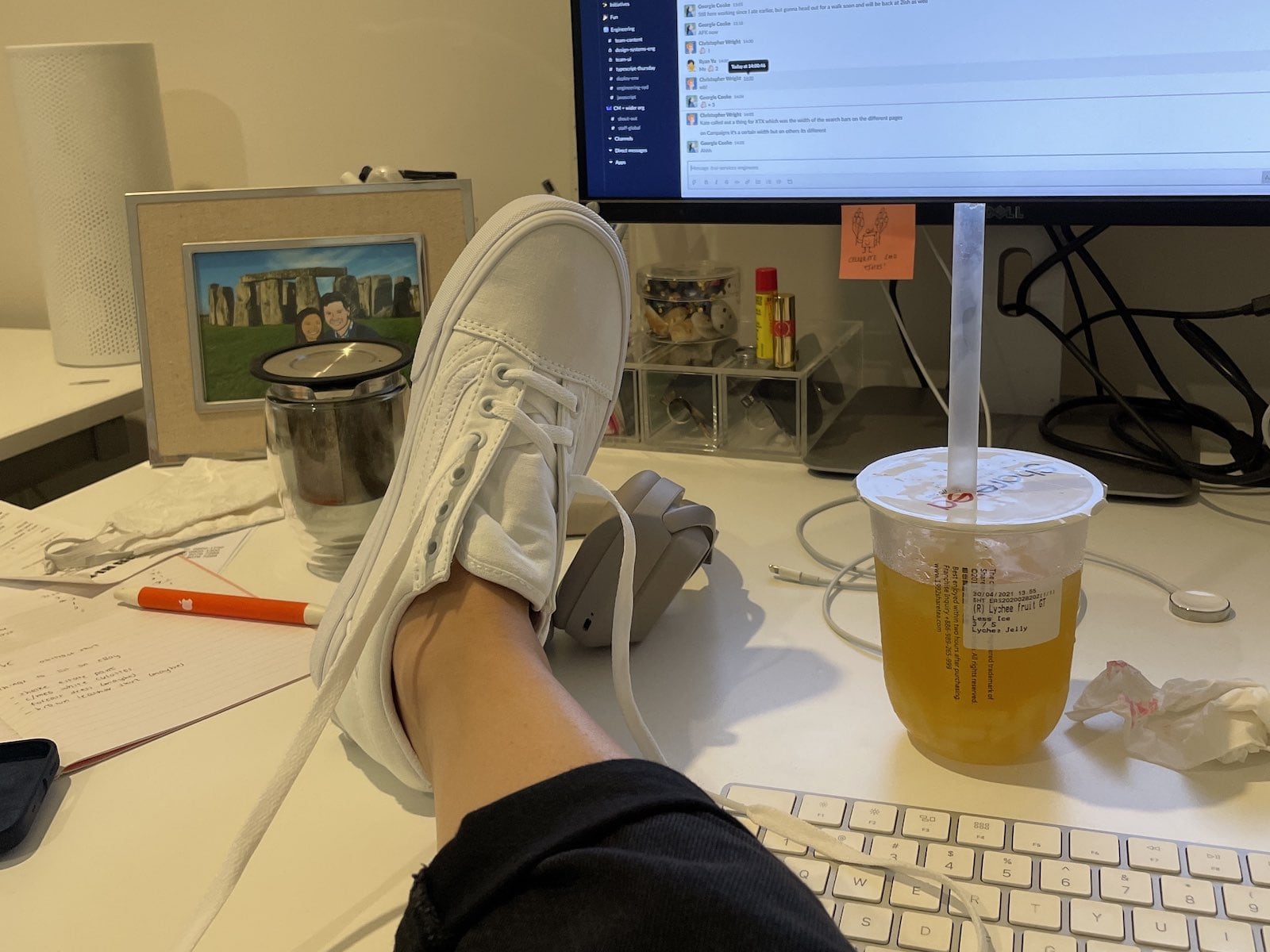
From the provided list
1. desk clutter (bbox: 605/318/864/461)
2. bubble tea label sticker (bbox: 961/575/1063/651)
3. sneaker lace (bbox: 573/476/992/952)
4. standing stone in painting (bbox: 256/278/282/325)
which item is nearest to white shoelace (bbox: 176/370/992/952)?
sneaker lace (bbox: 573/476/992/952)

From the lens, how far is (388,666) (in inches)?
21.4

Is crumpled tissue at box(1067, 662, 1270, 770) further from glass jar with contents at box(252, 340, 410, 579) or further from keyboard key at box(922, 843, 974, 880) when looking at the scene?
glass jar with contents at box(252, 340, 410, 579)

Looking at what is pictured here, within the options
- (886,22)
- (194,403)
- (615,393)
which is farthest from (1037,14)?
(194,403)

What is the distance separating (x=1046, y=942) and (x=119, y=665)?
52cm

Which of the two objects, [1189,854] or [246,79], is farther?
[246,79]

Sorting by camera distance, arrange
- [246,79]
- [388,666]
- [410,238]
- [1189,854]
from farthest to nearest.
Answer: [246,79], [410,238], [388,666], [1189,854]

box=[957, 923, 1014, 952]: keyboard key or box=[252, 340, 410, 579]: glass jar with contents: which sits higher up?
box=[252, 340, 410, 579]: glass jar with contents

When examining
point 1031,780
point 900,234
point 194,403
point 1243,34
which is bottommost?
point 1031,780

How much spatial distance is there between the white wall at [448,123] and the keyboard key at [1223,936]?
2.05ft

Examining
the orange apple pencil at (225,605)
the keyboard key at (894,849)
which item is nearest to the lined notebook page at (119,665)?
the orange apple pencil at (225,605)

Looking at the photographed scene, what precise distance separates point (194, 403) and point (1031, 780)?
75 centimetres

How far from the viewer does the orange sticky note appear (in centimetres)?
81

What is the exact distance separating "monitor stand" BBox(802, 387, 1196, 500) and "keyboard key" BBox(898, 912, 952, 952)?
0.46 m

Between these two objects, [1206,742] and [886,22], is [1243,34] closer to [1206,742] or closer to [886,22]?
[886,22]
